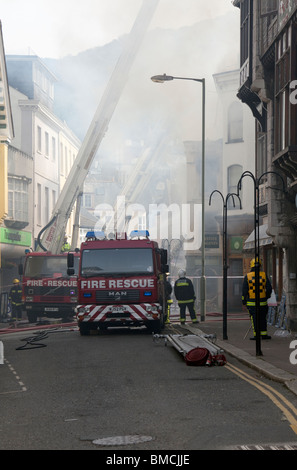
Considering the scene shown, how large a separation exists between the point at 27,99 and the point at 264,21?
2881cm

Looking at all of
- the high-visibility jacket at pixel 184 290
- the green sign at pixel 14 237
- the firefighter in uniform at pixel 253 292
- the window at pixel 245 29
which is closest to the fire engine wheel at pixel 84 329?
the high-visibility jacket at pixel 184 290

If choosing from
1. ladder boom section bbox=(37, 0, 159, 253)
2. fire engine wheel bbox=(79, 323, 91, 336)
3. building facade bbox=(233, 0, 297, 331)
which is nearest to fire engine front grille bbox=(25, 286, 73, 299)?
ladder boom section bbox=(37, 0, 159, 253)

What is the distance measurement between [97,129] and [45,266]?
5142 millimetres

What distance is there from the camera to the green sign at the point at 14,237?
4253 cm

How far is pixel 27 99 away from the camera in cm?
5216

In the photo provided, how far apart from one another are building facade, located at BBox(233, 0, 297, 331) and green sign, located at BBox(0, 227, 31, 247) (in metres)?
17.2

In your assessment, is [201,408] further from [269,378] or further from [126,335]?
[126,335]

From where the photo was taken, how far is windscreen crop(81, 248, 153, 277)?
22.4 metres

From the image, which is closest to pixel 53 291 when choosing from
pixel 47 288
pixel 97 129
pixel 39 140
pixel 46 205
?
pixel 47 288

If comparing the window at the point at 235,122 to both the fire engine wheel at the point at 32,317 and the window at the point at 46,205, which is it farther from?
the window at the point at 46,205

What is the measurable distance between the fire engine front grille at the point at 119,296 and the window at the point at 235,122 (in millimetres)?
20300

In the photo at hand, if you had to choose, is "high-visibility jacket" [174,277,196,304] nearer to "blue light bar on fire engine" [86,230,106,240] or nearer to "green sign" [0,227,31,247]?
"blue light bar on fire engine" [86,230,106,240]

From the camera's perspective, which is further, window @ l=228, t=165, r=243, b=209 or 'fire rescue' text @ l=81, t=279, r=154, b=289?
window @ l=228, t=165, r=243, b=209
